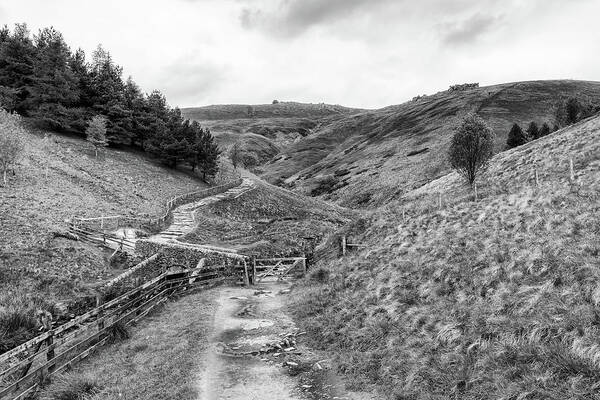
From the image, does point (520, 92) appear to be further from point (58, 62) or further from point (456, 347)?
point (456, 347)

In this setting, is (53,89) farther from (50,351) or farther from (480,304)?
(480,304)

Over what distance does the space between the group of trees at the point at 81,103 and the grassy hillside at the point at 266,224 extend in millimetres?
15234

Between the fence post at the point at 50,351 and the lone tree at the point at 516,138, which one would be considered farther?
the lone tree at the point at 516,138

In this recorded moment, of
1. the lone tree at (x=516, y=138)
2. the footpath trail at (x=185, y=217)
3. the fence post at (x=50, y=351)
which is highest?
the lone tree at (x=516, y=138)

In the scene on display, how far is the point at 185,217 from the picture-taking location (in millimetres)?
41562

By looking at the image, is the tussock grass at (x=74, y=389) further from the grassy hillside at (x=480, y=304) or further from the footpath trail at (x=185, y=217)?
the footpath trail at (x=185, y=217)

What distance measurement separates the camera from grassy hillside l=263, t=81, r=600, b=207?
71.2 meters

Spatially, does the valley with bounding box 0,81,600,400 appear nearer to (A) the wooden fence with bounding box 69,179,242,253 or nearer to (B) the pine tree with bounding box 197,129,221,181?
(A) the wooden fence with bounding box 69,179,242,253

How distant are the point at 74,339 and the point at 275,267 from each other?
1566 cm

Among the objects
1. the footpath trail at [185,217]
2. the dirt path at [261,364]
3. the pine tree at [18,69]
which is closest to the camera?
the dirt path at [261,364]

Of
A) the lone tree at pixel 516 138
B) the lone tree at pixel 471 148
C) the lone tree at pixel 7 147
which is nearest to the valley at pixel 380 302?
the lone tree at pixel 7 147

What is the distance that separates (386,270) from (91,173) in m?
43.5

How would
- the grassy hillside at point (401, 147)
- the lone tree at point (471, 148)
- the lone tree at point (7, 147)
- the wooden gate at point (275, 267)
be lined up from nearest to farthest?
1. the wooden gate at point (275, 267)
2. the lone tree at point (471, 148)
3. the lone tree at point (7, 147)
4. the grassy hillside at point (401, 147)

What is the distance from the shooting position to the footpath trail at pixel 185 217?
32.8 m
